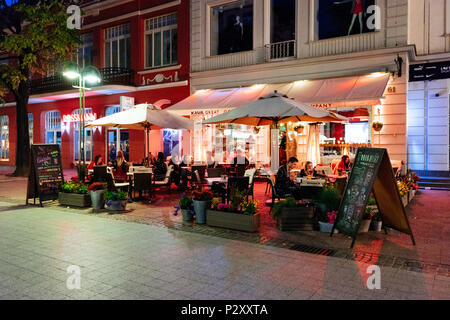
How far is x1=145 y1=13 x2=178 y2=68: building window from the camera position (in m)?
17.8

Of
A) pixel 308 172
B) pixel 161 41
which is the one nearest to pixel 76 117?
pixel 161 41

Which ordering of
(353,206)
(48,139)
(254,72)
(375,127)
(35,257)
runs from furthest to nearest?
(48,139), (254,72), (375,127), (353,206), (35,257)

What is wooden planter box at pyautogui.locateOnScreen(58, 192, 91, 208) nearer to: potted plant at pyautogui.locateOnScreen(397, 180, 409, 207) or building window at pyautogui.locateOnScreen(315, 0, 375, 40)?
potted plant at pyautogui.locateOnScreen(397, 180, 409, 207)

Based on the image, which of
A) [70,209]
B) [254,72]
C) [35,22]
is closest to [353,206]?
[70,209]

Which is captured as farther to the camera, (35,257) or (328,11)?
(328,11)

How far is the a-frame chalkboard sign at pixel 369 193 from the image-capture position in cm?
576

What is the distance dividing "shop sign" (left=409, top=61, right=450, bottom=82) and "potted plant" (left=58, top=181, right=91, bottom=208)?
12.0 metres

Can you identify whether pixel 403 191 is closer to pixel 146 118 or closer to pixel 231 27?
pixel 146 118

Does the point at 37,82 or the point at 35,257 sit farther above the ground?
the point at 37,82

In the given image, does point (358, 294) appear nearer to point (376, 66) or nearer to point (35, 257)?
point (35, 257)

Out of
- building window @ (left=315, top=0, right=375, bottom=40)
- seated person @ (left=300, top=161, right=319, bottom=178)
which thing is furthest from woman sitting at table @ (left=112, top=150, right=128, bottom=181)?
building window @ (left=315, top=0, right=375, bottom=40)
